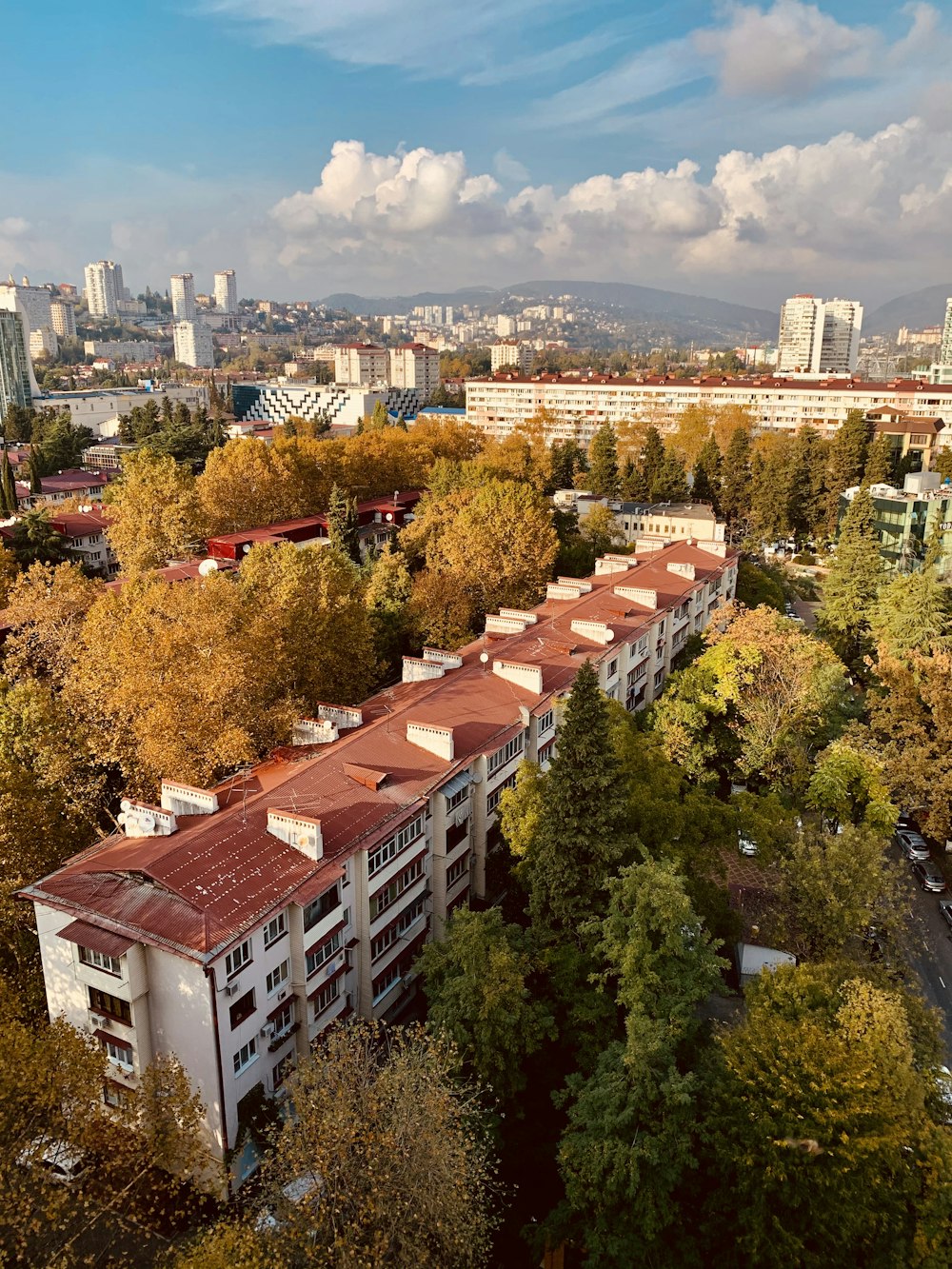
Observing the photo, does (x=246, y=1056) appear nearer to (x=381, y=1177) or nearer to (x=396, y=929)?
(x=381, y=1177)

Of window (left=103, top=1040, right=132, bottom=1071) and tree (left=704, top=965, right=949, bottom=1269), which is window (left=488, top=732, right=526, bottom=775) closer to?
tree (left=704, top=965, right=949, bottom=1269)

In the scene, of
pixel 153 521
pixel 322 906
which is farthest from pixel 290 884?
pixel 153 521

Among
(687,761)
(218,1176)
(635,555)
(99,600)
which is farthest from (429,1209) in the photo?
(635,555)

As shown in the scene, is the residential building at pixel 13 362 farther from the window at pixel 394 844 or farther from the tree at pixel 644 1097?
the tree at pixel 644 1097

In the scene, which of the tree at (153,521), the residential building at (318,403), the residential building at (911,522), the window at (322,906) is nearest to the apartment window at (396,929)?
the window at (322,906)

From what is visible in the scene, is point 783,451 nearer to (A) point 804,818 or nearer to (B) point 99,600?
(A) point 804,818

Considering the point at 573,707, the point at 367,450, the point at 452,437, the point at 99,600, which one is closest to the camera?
the point at 573,707
